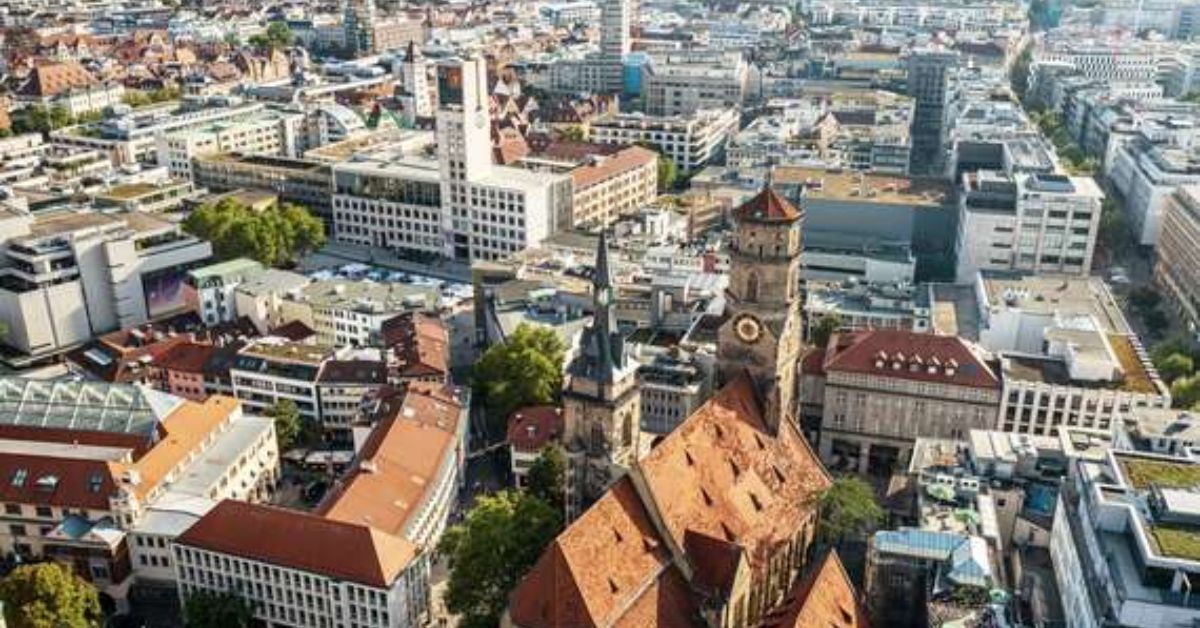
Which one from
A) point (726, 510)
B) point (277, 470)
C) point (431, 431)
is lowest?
point (277, 470)

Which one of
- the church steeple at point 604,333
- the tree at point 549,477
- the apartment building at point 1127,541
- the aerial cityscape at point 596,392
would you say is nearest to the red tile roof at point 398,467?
the aerial cityscape at point 596,392

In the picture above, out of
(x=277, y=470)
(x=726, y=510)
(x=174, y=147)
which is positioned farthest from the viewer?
(x=174, y=147)

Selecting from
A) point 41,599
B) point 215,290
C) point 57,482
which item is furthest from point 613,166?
point 41,599

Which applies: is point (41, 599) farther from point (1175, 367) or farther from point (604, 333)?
point (1175, 367)

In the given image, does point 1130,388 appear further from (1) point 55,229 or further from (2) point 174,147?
(2) point 174,147

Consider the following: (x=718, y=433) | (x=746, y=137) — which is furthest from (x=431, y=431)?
(x=746, y=137)

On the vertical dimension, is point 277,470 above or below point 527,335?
below
